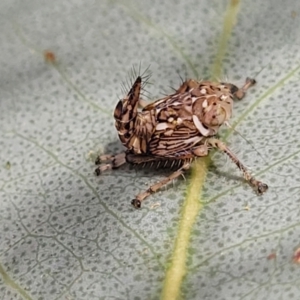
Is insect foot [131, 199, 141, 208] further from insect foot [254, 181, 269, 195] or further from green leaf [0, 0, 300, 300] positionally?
insect foot [254, 181, 269, 195]

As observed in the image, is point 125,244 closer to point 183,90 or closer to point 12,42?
point 183,90

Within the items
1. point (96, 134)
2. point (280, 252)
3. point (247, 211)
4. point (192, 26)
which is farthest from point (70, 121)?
point (280, 252)

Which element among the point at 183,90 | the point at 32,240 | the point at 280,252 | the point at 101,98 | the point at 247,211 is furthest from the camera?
the point at 101,98

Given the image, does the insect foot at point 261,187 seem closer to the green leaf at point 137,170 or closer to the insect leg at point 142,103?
the green leaf at point 137,170

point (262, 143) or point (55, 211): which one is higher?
point (262, 143)

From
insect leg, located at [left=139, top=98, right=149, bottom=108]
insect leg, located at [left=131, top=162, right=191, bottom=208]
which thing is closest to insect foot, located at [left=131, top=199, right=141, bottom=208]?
insect leg, located at [left=131, top=162, right=191, bottom=208]

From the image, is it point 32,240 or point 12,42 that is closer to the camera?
point 32,240

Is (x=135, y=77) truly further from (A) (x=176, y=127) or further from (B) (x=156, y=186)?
(B) (x=156, y=186)
